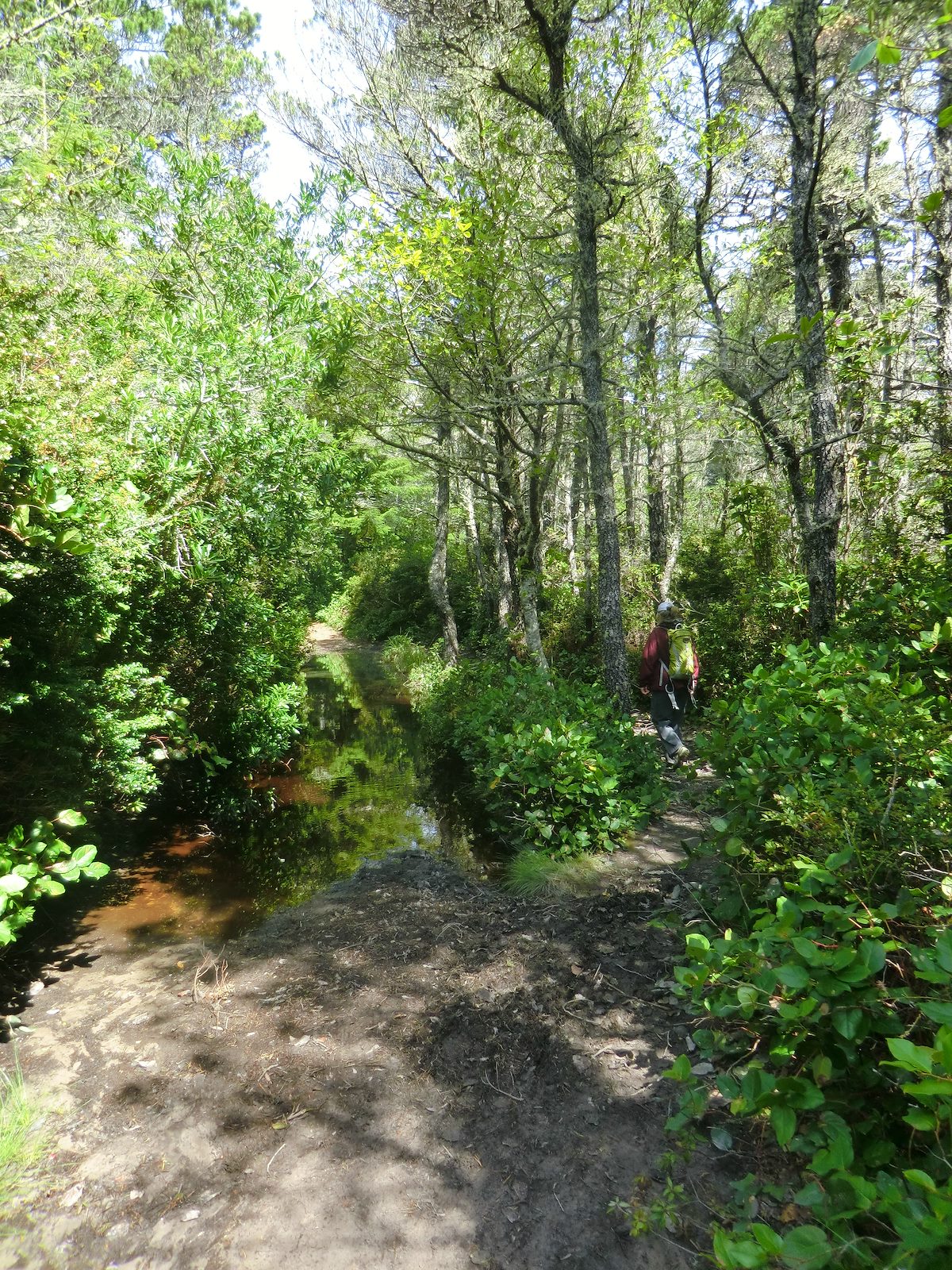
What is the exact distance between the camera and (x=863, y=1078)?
2232 millimetres

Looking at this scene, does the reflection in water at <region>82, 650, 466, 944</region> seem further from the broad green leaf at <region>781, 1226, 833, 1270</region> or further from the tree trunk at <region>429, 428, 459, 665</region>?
the broad green leaf at <region>781, 1226, 833, 1270</region>

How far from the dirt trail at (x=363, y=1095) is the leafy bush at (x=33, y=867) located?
2.85 ft

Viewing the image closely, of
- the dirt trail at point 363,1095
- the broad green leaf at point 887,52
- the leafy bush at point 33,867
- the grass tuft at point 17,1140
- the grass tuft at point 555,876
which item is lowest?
the dirt trail at point 363,1095

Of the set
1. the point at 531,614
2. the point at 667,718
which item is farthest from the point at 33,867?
the point at 531,614

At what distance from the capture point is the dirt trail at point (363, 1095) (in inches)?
106

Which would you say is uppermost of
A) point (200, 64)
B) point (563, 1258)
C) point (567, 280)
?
point (200, 64)

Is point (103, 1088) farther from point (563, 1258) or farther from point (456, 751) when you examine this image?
point (456, 751)

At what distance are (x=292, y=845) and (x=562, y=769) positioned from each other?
12.0 ft

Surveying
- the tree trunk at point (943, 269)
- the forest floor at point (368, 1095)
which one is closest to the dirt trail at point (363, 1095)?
the forest floor at point (368, 1095)

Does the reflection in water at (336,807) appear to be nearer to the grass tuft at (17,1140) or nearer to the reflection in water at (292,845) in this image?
the reflection in water at (292,845)

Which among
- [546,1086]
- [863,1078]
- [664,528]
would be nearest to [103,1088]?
[546,1086]

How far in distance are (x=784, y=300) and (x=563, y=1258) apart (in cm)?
1487

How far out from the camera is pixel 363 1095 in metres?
3.47

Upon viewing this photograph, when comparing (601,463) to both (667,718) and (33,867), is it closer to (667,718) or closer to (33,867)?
(667,718)
